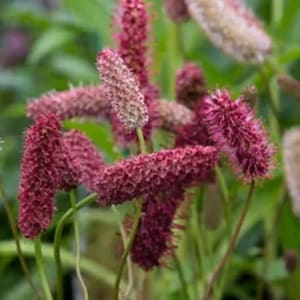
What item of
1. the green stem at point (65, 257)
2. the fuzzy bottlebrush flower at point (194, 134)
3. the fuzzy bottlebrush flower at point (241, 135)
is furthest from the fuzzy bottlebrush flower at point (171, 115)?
the green stem at point (65, 257)

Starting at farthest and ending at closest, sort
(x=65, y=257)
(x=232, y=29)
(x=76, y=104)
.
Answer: (x=65, y=257), (x=232, y=29), (x=76, y=104)

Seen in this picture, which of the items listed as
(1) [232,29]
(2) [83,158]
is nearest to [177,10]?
(1) [232,29]

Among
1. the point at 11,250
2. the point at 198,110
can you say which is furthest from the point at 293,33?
the point at 198,110

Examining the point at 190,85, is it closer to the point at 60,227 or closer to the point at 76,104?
the point at 76,104

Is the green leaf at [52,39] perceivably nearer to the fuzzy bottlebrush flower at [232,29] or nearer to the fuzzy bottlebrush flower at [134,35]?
the fuzzy bottlebrush flower at [232,29]

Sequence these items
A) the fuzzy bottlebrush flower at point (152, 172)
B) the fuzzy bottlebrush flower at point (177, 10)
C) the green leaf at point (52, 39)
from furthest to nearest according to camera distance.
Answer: the green leaf at point (52, 39) → the fuzzy bottlebrush flower at point (177, 10) → the fuzzy bottlebrush flower at point (152, 172)

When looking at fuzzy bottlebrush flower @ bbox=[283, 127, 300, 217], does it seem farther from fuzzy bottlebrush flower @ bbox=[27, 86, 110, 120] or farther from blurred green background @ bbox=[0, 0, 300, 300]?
fuzzy bottlebrush flower @ bbox=[27, 86, 110, 120]
